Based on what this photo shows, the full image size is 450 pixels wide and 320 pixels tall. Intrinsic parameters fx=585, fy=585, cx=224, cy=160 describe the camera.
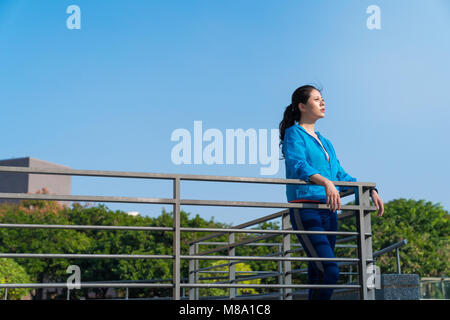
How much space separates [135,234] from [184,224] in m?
3.23

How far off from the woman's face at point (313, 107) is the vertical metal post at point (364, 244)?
72 centimetres

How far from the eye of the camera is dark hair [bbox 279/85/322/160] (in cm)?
482

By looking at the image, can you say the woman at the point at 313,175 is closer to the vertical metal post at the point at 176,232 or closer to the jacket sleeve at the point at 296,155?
the jacket sleeve at the point at 296,155

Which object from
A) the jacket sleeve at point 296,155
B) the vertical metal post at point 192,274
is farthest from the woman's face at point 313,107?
the vertical metal post at point 192,274

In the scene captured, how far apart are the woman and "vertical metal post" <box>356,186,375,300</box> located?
16 cm

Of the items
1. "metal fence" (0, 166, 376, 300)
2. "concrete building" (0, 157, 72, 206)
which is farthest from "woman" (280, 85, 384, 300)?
"concrete building" (0, 157, 72, 206)

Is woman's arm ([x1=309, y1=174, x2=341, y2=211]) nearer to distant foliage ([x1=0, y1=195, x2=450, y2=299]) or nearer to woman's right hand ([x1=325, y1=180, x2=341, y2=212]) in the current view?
woman's right hand ([x1=325, y1=180, x2=341, y2=212])

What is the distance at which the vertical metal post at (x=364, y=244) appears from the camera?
4.32 meters

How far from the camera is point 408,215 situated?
40.3 metres

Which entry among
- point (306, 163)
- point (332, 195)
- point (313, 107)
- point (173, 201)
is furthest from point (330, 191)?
point (173, 201)
